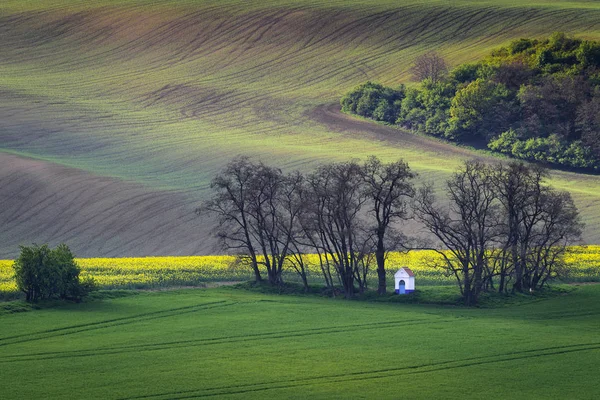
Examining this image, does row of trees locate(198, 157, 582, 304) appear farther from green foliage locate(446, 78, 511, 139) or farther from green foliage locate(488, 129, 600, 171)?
green foliage locate(446, 78, 511, 139)

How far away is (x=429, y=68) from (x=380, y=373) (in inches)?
4154

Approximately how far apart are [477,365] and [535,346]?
436 cm

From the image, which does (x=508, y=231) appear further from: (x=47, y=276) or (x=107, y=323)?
(x=47, y=276)

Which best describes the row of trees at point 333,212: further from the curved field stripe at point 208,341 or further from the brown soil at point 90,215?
the brown soil at point 90,215

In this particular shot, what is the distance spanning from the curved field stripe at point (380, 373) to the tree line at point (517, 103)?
72193 millimetres

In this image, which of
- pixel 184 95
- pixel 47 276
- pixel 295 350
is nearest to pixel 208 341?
pixel 295 350

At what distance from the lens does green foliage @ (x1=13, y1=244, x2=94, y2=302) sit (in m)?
45.8

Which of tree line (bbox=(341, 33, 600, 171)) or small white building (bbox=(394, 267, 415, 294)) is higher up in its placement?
tree line (bbox=(341, 33, 600, 171))

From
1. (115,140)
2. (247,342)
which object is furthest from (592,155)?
(247,342)

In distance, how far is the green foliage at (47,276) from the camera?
45844mm

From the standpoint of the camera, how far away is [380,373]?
31.4 m

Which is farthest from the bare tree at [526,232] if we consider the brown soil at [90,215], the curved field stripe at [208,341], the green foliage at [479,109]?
the green foliage at [479,109]

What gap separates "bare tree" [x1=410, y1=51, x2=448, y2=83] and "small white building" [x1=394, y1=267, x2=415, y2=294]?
79.7 metres

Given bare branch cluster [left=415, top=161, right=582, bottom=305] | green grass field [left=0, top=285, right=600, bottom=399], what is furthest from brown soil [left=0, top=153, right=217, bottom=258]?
green grass field [left=0, top=285, right=600, bottom=399]
